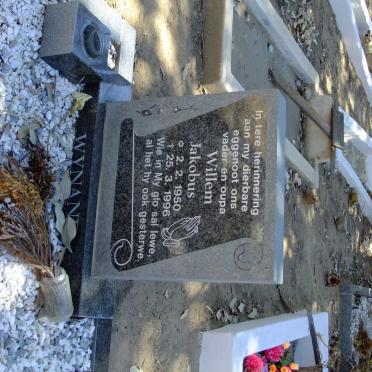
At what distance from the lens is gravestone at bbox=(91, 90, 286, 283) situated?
105 inches

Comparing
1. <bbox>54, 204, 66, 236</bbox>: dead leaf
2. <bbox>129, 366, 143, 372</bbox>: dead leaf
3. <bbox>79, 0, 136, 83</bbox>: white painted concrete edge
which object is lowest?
<bbox>129, 366, 143, 372</bbox>: dead leaf

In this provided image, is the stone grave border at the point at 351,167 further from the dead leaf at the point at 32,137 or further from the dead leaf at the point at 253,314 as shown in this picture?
the dead leaf at the point at 32,137

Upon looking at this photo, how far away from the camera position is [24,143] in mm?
2770

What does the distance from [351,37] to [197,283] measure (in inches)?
199

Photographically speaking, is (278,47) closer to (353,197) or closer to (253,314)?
(253,314)

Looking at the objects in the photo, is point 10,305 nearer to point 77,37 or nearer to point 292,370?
point 77,37

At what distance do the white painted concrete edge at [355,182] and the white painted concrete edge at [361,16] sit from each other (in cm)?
246

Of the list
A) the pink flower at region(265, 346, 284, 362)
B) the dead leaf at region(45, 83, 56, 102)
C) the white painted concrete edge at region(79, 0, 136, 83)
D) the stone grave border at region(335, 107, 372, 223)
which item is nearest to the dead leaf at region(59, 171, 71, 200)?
the dead leaf at region(45, 83, 56, 102)

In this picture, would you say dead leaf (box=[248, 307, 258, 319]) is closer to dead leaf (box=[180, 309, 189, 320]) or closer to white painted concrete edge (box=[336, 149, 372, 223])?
dead leaf (box=[180, 309, 189, 320])

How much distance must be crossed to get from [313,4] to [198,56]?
122 inches

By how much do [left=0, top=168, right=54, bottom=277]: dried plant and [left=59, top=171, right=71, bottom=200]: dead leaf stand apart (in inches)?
10.8

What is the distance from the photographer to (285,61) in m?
5.80

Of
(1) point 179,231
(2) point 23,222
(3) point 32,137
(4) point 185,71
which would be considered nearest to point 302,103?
(4) point 185,71

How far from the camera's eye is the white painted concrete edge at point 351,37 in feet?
24.7
